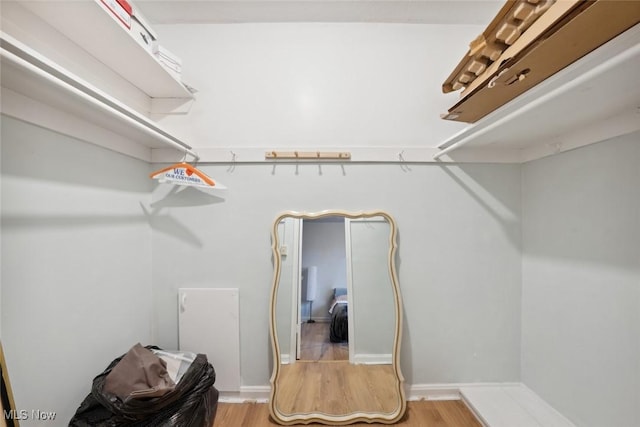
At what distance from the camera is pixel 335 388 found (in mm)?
1528

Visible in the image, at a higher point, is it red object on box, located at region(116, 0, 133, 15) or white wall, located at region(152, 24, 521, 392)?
red object on box, located at region(116, 0, 133, 15)

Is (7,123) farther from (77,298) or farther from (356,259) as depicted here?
(356,259)

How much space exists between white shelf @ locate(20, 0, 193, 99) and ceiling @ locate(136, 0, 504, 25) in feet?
1.65

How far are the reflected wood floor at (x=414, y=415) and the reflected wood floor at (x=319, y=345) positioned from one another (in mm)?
379

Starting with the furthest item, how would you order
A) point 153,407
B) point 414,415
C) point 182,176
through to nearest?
point 414,415 < point 182,176 < point 153,407

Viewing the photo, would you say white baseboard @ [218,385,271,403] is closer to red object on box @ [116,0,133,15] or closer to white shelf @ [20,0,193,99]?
white shelf @ [20,0,193,99]

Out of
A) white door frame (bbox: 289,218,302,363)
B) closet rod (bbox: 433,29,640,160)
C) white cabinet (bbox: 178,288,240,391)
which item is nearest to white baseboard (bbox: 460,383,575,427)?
white door frame (bbox: 289,218,302,363)

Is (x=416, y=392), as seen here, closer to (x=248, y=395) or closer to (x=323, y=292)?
(x=323, y=292)

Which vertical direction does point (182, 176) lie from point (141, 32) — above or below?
below

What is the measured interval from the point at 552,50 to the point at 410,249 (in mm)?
1148

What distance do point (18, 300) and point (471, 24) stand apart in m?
2.77

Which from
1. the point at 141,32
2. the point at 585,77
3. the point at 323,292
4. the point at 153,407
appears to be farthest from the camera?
the point at 323,292

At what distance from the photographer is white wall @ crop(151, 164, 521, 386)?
5.34 feet

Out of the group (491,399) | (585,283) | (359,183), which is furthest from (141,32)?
(491,399)
